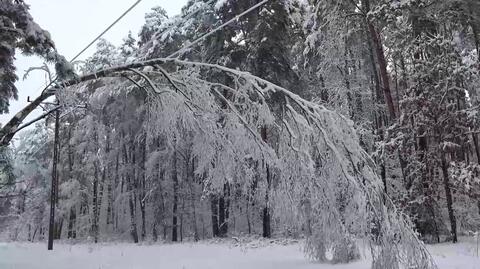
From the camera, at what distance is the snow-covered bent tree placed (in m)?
6.57

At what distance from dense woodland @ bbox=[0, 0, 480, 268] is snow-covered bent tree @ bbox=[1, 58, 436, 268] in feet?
0.08

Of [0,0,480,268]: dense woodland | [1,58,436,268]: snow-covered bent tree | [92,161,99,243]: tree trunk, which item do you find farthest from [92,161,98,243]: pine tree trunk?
[1,58,436,268]: snow-covered bent tree

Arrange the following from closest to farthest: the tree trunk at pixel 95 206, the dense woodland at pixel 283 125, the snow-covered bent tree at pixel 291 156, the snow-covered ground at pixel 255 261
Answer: the snow-covered bent tree at pixel 291 156 < the dense woodland at pixel 283 125 < the snow-covered ground at pixel 255 261 < the tree trunk at pixel 95 206

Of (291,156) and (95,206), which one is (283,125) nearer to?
(291,156)

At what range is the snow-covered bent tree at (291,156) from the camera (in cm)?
657

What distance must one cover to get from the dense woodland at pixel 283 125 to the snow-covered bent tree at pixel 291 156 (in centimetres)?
2

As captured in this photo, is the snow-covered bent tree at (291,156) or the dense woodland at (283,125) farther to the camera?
the dense woodland at (283,125)

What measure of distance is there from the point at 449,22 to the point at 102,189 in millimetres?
23813

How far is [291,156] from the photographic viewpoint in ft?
22.7

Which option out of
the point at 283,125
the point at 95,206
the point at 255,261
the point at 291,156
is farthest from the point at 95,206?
the point at 291,156

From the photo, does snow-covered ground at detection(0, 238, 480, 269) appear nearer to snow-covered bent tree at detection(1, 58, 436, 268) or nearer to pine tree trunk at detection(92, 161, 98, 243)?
snow-covered bent tree at detection(1, 58, 436, 268)

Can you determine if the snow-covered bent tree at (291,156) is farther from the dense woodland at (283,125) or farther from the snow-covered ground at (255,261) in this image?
the snow-covered ground at (255,261)

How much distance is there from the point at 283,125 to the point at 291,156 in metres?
0.60

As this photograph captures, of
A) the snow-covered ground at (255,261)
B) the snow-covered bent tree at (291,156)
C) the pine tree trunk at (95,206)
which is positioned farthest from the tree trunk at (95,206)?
the snow-covered bent tree at (291,156)
